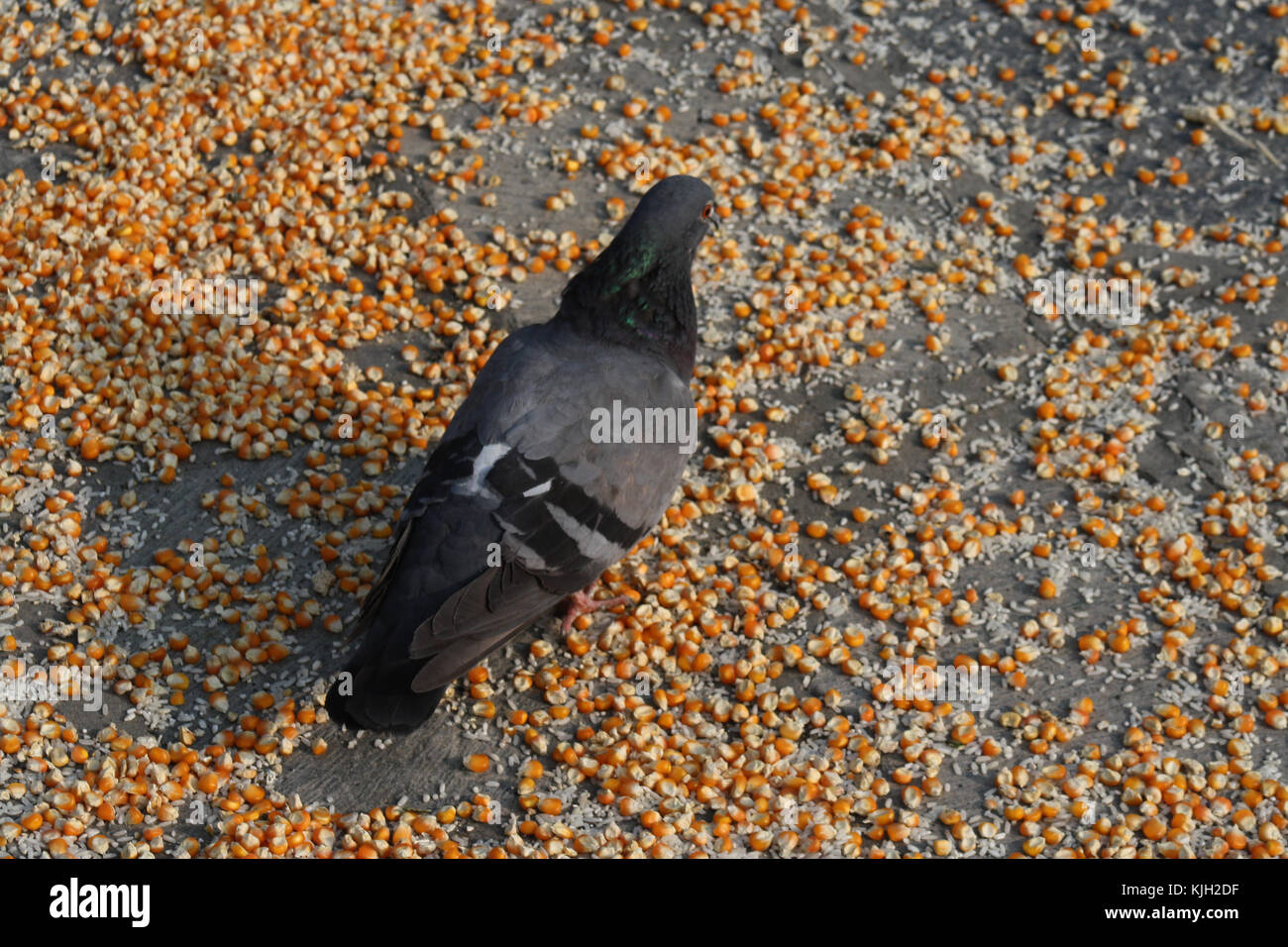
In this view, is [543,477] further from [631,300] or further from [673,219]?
[673,219]

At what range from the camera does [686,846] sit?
4.47 m

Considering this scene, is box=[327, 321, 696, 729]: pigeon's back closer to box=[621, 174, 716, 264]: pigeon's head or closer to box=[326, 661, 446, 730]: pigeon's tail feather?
box=[326, 661, 446, 730]: pigeon's tail feather

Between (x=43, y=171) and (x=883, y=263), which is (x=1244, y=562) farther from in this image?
(x=43, y=171)

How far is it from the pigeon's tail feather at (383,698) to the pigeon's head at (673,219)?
1770 mm

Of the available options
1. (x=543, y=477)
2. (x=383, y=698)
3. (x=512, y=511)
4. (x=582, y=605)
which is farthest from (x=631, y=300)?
(x=383, y=698)

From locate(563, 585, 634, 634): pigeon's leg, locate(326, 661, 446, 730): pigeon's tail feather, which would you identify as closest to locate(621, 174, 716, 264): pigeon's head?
locate(563, 585, 634, 634): pigeon's leg

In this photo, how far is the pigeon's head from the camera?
493cm

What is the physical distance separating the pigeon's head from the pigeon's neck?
46mm

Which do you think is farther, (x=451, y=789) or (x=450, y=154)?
(x=450, y=154)

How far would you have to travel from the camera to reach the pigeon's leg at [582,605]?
5.05 metres

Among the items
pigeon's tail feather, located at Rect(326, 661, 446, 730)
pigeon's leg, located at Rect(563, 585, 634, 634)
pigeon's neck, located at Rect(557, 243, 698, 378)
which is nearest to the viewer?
pigeon's tail feather, located at Rect(326, 661, 446, 730)

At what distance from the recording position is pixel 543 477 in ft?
14.8
